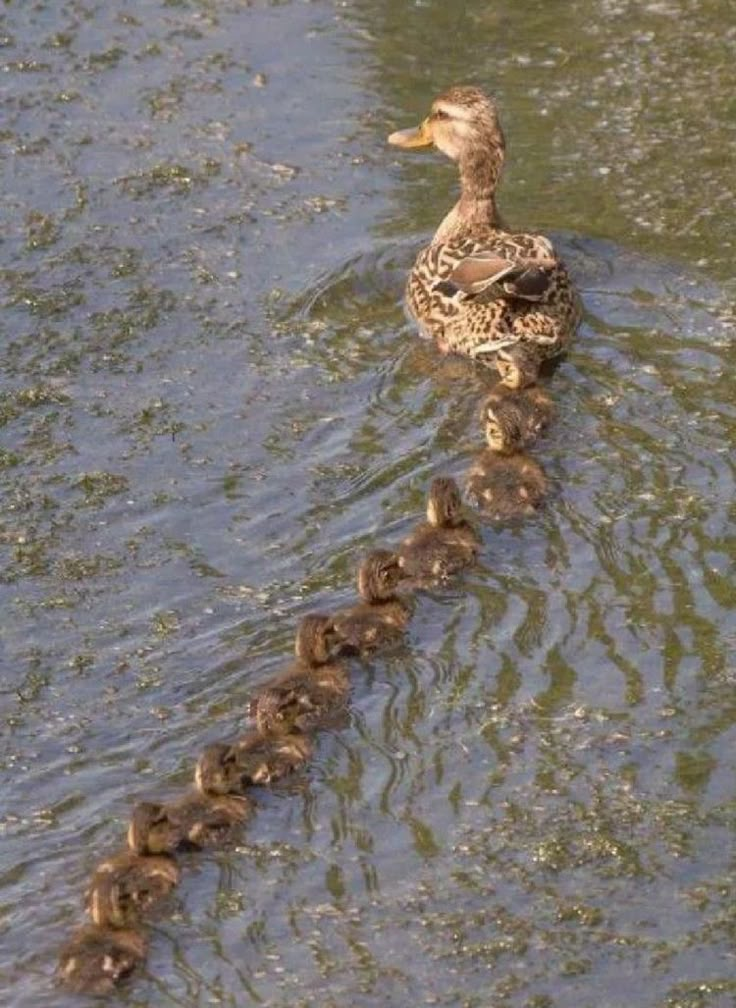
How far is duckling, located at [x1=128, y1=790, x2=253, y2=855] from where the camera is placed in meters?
4.28

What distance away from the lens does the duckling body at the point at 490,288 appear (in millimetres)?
6531

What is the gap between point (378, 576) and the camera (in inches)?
204

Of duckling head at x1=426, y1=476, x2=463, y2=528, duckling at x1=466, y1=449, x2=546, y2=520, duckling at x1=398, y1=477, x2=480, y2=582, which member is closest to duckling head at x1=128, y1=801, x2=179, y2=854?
duckling at x1=398, y1=477, x2=480, y2=582

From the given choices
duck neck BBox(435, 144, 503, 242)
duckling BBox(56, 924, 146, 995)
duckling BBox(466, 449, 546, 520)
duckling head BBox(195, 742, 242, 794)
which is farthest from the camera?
duck neck BBox(435, 144, 503, 242)

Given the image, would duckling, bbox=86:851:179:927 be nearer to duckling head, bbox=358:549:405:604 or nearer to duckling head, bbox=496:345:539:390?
A: duckling head, bbox=358:549:405:604

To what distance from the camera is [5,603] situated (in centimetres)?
533

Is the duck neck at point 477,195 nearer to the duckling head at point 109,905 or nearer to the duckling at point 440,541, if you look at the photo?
the duckling at point 440,541

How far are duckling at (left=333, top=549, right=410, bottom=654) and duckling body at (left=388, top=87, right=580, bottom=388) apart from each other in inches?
47.8

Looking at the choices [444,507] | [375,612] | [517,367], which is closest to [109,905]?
[375,612]

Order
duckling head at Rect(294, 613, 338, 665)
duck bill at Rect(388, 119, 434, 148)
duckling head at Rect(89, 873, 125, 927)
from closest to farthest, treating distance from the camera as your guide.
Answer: duckling head at Rect(89, 873, 125, 927) → duckling head at Rect(294, 613, 338, 665) → duck bill at Rect(388, 119, 434, 148)

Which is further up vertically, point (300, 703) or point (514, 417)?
point (300, 703)

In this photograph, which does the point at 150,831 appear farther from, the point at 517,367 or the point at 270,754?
the point at 517,367

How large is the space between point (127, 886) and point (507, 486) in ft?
6.18

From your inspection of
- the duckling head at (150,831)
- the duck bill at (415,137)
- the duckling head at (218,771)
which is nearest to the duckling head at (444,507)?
the duckling head at (218,771)
